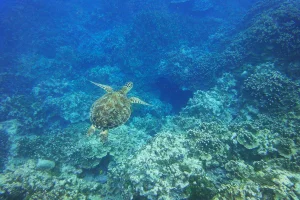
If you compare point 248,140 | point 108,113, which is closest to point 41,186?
point 108,113

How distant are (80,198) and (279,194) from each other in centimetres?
535

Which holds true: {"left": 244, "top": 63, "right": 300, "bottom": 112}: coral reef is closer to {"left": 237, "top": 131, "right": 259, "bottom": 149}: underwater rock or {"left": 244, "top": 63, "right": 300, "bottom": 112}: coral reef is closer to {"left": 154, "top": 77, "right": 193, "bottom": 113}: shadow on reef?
{"left": 237, "top": 131, "right": 259, "bottom": 149}: underwater rock

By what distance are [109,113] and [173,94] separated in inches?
363

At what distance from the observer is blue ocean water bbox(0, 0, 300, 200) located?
14.4 feet

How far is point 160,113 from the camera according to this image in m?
12.4

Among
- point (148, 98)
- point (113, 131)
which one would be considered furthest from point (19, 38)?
point (113, 131)

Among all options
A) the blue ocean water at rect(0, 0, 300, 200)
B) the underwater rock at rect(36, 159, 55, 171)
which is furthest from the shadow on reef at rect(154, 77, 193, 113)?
the underwater rock at rect(36, 159, 55, 171)

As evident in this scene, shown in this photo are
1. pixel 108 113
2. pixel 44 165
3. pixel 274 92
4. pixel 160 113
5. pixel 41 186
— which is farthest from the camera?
pixel 160 113

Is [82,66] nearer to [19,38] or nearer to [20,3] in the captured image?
[19,38]

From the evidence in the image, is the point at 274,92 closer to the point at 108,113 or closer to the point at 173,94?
the point at 108,113

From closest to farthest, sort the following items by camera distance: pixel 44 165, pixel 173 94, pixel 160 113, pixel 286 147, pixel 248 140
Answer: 1. pixel 286 147
2. pixel 248 140
3. pixel 44 165
4. pixel 160 113
5. pixel 173 94

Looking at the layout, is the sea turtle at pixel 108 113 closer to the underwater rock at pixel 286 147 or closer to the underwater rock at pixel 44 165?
the underwater rock at pixel 44 165

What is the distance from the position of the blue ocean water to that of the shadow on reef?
0.30 ft

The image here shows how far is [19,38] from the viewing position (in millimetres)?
24188
